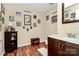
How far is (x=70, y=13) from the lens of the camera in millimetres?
1643

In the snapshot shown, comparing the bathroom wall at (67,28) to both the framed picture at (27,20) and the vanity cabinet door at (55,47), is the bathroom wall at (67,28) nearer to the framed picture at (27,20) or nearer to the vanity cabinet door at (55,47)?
the vanity cabinet door at (55,47)

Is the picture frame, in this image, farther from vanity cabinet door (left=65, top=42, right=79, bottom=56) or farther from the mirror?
vanity cabinet door (left=65, top=42, right=79, bottom=56)

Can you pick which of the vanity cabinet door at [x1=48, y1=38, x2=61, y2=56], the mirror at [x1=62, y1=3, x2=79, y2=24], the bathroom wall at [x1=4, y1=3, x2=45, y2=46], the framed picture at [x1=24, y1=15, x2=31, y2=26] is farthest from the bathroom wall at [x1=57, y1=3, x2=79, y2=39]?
the framed picture at [x1=24, y1=15, x2=31, y2=26]

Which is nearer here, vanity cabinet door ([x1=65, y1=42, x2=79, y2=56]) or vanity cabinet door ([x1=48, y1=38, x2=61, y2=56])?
vanity cabinet door ([x1=65, y1=42, x2=79, y2=56])

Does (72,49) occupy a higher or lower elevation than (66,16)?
lower

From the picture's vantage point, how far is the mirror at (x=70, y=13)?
151 cm

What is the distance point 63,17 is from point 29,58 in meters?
1.26

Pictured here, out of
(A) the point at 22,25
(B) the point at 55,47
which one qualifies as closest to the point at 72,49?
(B) the point at 55,47

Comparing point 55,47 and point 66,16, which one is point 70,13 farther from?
point 55,47

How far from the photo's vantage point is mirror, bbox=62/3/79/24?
4.95 ft

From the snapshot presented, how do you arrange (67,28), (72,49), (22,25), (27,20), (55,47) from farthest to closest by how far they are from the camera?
(27,20) → (22,25) → (67,28) → (55,47) → (72,49)

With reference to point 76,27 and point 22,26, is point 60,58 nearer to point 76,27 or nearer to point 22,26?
point 76,27

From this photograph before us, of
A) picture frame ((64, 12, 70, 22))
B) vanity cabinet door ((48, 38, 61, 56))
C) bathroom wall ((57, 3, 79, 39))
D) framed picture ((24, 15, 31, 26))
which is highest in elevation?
framed picture ((24, 15, 31, 26))

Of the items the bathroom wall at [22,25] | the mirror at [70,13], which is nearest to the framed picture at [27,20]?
the bathroom wall at [22,25]
